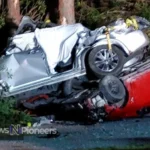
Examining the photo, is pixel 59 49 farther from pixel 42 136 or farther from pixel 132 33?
pixel 42 136

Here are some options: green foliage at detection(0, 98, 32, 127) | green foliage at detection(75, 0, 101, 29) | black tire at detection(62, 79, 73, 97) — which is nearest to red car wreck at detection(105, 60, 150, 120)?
black tire at detection(62, 79, 73, 97)

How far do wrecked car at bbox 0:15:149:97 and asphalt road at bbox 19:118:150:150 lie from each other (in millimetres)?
1302

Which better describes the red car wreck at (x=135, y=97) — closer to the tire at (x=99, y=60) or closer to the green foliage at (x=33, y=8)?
the tire at (x=99, y=60)

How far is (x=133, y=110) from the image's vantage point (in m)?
15.8

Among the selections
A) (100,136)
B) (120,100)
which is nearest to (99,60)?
(120,100)

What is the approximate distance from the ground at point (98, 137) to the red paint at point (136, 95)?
0.20 meters

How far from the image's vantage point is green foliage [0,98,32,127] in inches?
626

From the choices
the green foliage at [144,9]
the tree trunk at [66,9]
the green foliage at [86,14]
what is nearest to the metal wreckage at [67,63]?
the tree trunk at [66,9]

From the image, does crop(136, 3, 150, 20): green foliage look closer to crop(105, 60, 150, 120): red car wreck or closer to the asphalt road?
crop(105, 60, 150, 120): red car wreck

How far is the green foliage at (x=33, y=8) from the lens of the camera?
2647cm

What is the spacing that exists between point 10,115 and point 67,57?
5.60 feet

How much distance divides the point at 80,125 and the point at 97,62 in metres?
1.47

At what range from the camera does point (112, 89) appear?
15812mm

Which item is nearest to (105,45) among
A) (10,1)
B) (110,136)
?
(110,136)
